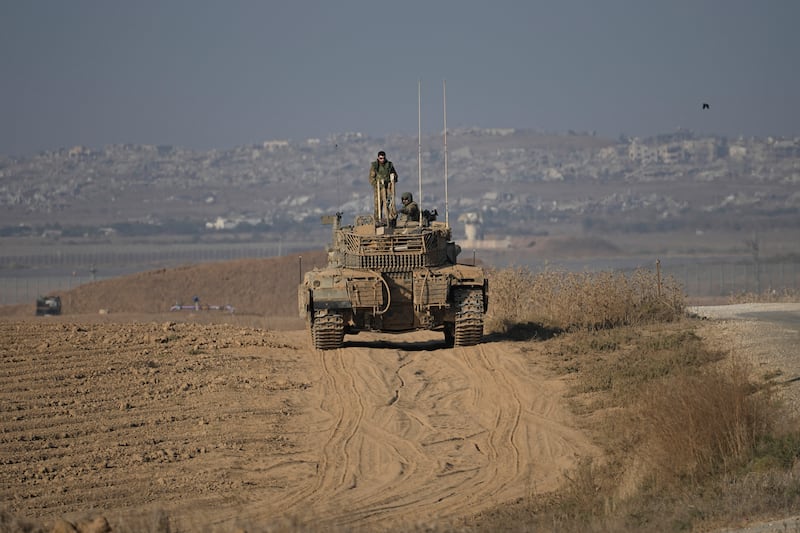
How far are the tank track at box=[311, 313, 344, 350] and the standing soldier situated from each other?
2.54 m

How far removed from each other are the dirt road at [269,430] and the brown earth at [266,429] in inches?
1.4

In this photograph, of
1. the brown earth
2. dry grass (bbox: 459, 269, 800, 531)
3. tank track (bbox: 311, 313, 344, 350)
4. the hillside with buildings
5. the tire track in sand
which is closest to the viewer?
dry grass (bbox: 459, 269, 800, 531)

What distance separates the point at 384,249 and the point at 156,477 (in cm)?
942

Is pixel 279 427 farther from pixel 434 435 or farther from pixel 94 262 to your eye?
pixel 94 262

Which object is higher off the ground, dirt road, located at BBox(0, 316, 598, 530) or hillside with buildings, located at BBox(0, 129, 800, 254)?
hillside with buildings, located at BBox(0, 129, 800, 254)

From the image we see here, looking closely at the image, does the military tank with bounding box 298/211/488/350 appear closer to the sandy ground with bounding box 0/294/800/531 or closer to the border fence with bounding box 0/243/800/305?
the sandy ground with bounding box 0/294/800/531

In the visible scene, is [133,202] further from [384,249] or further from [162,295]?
[384,249]

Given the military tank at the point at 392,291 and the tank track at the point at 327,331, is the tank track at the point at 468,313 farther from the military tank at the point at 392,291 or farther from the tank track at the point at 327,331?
the tank track at the point at 327,331

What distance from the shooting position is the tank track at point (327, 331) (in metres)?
22.5

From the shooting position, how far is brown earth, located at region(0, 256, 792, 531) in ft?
42.9

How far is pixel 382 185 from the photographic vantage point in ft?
80.3

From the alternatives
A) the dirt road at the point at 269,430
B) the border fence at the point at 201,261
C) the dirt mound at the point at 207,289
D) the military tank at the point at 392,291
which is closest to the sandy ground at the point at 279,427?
the dirt road at the point at 269,430

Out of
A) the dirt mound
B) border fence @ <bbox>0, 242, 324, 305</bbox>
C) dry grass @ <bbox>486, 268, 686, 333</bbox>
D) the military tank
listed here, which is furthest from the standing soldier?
border fence @ <bbox>0, 242, 324, 305</bbox>

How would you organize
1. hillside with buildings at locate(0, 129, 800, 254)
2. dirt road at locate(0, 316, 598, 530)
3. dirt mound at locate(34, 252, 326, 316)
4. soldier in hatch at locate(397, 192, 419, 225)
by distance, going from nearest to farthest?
dirt road at locate(0, 316, 598, 530)
soldier in hatch at locate(397, 192, 419, 225)
dirt mound at locate(34, 252, 326, 316)
hillside with buildings at locate(0, 129, 800, 254)
